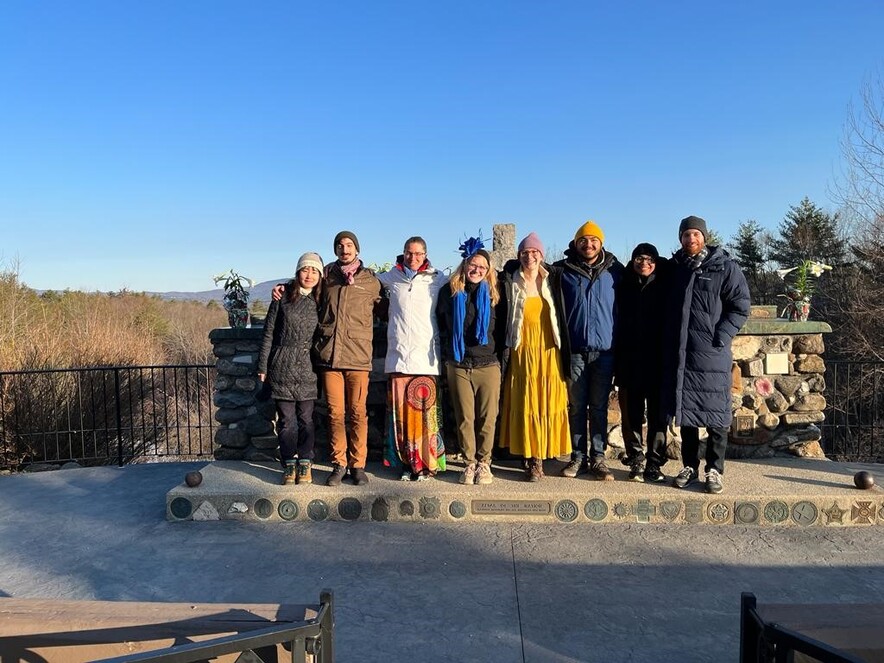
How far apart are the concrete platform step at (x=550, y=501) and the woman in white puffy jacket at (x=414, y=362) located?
0.25 metres

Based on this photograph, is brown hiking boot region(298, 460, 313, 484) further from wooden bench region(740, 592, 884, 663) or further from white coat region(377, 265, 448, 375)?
wooden bench region(740, 592, 884, 663)

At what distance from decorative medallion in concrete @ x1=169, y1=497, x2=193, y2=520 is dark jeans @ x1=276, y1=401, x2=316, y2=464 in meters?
0.72

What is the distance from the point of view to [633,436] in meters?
4.53

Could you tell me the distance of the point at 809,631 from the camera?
1.73 metres

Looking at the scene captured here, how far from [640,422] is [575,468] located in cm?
Answer: 60

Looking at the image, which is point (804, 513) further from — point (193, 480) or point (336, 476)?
point (193, 480)

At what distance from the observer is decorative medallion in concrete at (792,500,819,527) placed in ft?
13.3

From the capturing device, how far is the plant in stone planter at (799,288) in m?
5.37

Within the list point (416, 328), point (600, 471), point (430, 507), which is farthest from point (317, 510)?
point (600, 471)

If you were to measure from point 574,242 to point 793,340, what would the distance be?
2.34 m

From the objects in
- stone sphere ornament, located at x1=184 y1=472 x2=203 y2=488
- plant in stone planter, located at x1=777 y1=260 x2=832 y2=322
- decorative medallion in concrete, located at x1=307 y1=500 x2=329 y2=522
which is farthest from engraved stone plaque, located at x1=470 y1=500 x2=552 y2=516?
plant in stone planter, located at x1=777 y1=260 x2=832 y2=322

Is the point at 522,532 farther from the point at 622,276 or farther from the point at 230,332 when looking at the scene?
the point at 230,332

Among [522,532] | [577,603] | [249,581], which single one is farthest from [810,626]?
[249,581]

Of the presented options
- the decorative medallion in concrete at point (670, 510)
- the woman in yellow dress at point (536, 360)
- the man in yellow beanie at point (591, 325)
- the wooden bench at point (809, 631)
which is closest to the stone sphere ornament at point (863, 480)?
the decorative medallion in concrete at point (670, 510)
